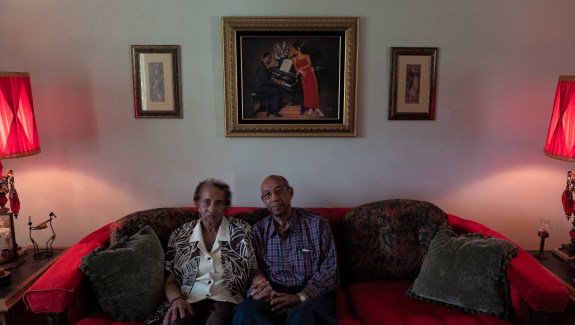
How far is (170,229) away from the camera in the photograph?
88.4 inches

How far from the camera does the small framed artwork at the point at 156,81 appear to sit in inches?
98.5

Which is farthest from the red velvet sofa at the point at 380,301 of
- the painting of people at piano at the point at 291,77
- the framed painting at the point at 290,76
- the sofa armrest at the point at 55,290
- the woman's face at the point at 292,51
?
the woman's face at the point at 292,51

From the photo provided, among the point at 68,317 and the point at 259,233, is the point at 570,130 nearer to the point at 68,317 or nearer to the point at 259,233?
the point at 259,233

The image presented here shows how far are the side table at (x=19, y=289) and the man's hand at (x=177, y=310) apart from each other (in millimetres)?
798

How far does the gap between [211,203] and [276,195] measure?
34 centimetres

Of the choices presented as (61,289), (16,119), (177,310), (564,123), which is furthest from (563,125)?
(16,119)

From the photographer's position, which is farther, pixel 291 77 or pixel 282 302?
pixel 291 77

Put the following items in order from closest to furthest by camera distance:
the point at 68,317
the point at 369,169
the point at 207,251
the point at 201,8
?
the point at 68,317
the point at 207,251
the point at 201,8
the point at 369,169

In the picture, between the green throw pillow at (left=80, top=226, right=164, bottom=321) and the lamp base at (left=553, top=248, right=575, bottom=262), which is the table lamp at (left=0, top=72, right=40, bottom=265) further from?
the lamp base at (left=553, top=248, right=575, bottom=262)

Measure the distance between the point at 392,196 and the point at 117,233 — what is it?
1.76 m

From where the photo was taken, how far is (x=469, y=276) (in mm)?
1972

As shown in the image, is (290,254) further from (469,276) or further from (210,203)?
(469,276)

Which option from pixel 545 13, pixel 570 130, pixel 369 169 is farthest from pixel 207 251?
pixel 545 13

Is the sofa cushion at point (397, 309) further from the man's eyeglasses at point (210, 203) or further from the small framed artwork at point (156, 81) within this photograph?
the small framed artwork at point (156, 81)
